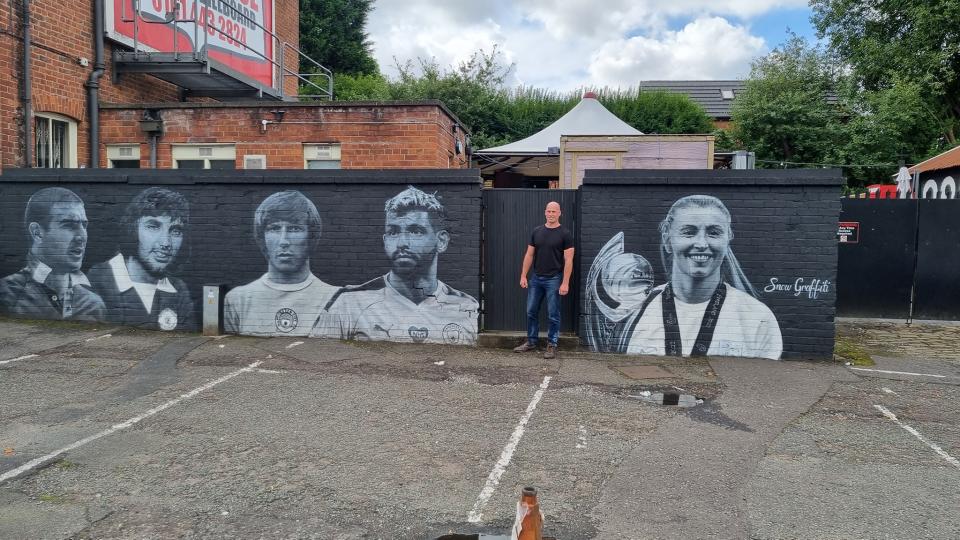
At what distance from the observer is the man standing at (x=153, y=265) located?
9.27 meters

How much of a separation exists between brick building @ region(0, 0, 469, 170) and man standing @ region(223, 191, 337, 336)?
2768 millimetres

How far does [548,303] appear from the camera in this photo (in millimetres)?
8250

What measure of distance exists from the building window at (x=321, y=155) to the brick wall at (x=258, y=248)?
9.15 ft

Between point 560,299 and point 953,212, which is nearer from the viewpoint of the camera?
point 560,299

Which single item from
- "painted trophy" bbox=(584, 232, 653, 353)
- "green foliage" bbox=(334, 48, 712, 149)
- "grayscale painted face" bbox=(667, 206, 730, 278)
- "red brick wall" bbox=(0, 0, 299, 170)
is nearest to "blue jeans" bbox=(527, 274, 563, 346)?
"painted trophy" bbox=(584, 232, 653, 353)

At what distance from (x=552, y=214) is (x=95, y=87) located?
8910mm

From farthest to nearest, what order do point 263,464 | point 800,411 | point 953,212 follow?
point 953,212 → point 800,411 → point 263,464

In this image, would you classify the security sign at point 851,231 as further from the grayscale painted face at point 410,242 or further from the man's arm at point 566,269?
the grayscale painted face at point 410,242

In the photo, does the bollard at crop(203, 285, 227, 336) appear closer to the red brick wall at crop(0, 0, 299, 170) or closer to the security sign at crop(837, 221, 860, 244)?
the red brick wall at crop(0, 0, 299, 170)

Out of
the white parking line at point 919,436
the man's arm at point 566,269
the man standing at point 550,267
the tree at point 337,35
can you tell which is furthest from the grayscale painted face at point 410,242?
the tree at point 337,35

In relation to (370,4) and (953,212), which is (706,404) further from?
(370,4)

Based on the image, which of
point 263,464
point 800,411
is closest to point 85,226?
point 263,464

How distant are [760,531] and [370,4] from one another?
42.6m

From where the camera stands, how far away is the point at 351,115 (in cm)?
1157
